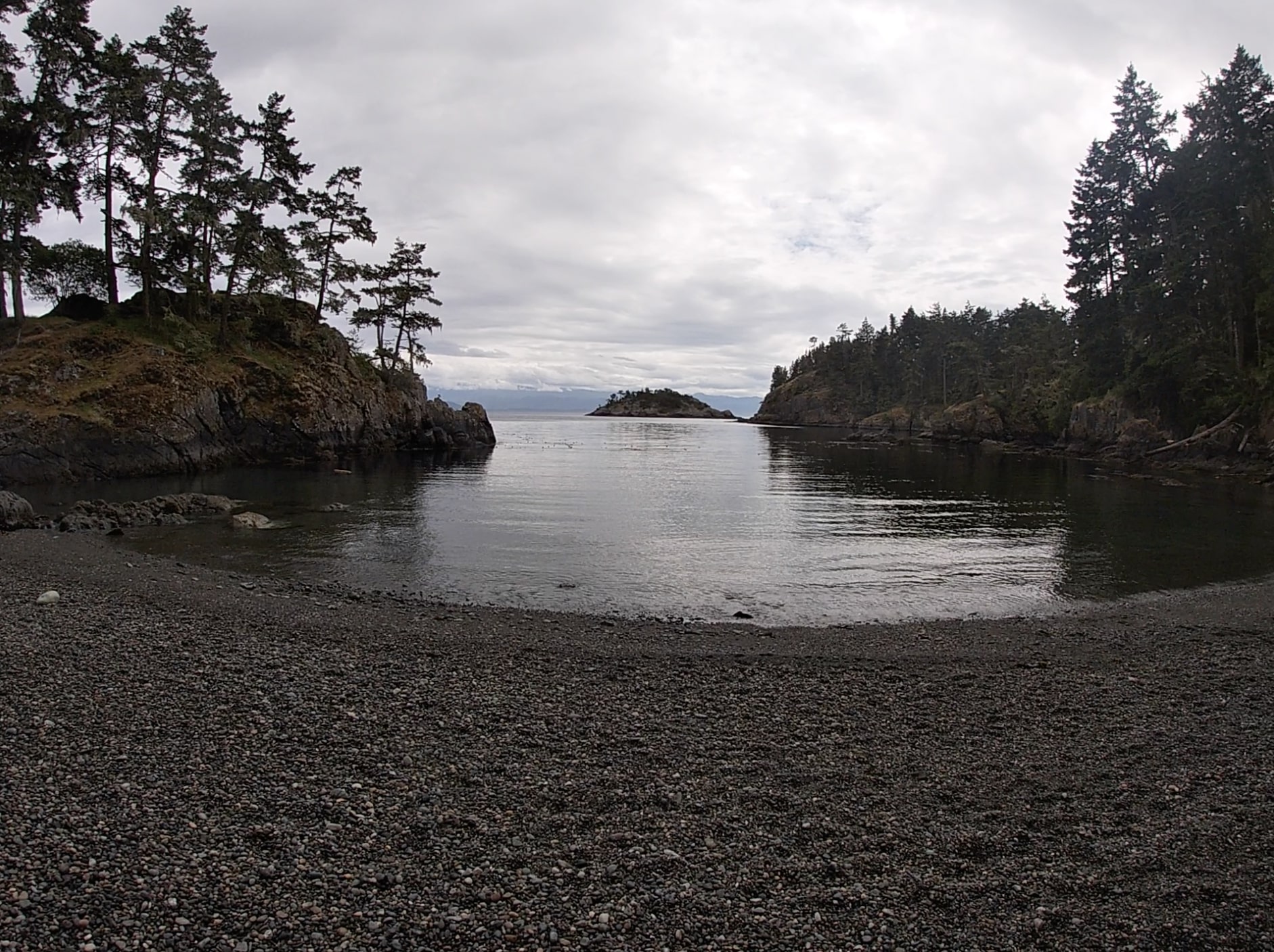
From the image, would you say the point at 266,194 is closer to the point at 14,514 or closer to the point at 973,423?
the point at 14,514

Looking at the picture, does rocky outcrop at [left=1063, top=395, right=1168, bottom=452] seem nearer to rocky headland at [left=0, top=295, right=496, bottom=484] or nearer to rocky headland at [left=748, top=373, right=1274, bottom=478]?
rocky headland at [left=748, top=373, right=1274, bottom=478]

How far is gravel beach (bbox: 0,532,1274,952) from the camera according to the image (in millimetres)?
5211

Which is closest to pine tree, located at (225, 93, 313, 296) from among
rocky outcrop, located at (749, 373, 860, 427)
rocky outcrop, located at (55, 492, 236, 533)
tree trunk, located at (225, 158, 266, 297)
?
tree trunk, located at (225, 158, 266, 297)

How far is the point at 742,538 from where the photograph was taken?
90.8ft

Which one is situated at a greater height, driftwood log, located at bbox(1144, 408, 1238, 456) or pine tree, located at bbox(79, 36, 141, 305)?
pine tree, located at bbox(79, 36, 141, 305)

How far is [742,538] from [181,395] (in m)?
34.2

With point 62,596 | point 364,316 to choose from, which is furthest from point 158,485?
point 364,316

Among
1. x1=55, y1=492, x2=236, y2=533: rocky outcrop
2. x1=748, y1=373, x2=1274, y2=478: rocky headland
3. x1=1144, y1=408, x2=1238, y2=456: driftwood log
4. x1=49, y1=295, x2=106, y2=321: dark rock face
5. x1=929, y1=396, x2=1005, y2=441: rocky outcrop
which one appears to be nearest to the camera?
x1=55, y1=492, x2=236, y2=533: rocky outcrop

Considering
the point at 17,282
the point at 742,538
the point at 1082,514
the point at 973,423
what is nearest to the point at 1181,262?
the point at 1082,514

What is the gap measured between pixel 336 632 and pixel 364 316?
59943 millimetres

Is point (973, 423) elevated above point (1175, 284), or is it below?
below

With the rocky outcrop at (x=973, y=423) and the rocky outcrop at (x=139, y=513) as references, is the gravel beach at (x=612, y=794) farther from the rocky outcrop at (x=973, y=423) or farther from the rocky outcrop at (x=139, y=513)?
the rocky outcrop at (x=973, y=423)

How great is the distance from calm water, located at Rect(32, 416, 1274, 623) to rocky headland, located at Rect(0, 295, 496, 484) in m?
3.33

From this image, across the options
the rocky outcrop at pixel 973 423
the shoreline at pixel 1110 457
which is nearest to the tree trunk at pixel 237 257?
the shoreline at pixel 1110 457
